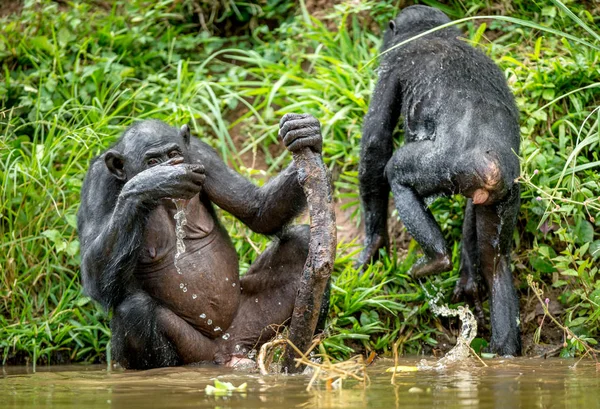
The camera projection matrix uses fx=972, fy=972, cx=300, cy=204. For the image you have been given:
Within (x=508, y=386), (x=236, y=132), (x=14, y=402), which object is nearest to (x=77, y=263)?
(x=236, y=132)

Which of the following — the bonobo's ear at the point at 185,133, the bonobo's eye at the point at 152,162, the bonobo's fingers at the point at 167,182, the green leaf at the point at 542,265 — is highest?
the bonobo's ear at the point at 185,133

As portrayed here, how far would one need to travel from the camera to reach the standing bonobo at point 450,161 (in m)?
6.08

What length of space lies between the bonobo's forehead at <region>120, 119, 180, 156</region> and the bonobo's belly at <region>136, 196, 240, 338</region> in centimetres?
40

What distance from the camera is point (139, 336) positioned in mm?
5633

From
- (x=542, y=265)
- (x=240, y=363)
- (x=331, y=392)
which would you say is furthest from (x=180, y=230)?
(x=542, y=265)

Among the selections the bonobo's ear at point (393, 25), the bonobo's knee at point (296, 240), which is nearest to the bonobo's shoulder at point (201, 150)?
the bonobo's knee at point (296, 240)

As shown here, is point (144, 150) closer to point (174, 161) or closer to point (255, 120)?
→ point (174, 161)

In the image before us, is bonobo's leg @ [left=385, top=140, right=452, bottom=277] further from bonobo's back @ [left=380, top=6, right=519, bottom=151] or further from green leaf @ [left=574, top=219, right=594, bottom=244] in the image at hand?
green leaf @ [left=574, top=219, right=594, bottom=244]

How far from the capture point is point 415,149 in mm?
6383

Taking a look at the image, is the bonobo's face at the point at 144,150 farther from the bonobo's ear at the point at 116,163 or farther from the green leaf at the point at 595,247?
the green leaf at the point at 595,247

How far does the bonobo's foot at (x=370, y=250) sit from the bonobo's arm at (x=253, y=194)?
4.01 ft

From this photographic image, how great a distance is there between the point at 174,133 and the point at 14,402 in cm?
223

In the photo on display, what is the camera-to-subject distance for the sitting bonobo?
5598mm

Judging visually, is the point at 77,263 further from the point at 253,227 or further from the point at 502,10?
the point at 502,10
